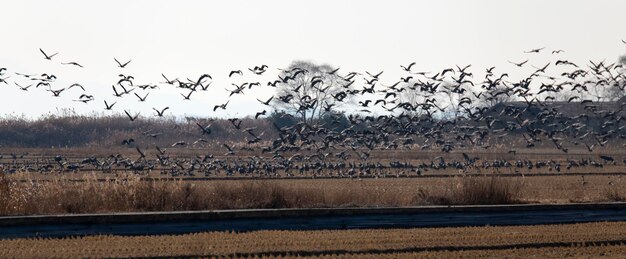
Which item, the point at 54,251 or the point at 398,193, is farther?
the point at 398,193

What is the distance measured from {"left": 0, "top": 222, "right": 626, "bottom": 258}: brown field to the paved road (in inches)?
48.8

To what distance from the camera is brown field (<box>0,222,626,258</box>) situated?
2355 cm

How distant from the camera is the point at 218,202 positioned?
3431 centimetres

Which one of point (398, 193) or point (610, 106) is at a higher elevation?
point (610, 106)

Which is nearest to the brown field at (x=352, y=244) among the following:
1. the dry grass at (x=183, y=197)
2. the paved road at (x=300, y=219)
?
the paved road at (x=300, y=219)

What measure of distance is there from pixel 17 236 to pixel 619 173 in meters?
38.8

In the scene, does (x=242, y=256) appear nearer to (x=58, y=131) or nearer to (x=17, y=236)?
(x=17, y=236)

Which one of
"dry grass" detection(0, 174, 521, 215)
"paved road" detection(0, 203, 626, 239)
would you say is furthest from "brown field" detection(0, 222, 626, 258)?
"dry grass" detection(0, 174, 521, 215)

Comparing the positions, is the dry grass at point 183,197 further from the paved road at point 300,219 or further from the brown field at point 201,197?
the paved road at point 300,219

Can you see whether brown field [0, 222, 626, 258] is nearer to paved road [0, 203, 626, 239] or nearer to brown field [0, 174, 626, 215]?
paved road [0, 203, 626, 239]

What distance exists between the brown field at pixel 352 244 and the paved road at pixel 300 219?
4.06ft

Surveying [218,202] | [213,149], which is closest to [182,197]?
[218,202]

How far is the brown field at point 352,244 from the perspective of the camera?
23.5 meters

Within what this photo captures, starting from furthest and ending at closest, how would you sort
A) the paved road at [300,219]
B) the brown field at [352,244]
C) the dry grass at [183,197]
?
the dry grass at [183,197]
the paved road at [300,219]
the brown field at [352,244]
